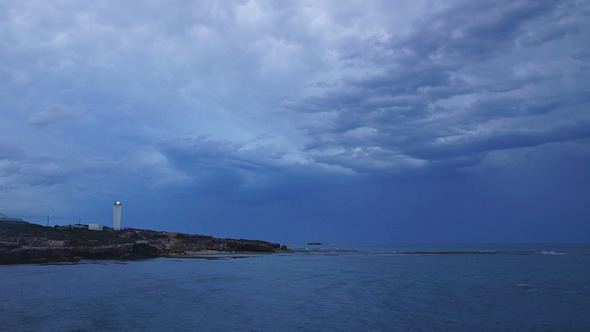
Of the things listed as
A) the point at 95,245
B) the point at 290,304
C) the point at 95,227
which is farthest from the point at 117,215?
the point at 290,304

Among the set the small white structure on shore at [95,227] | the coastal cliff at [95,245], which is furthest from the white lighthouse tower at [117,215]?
the coastal cliff at [95,245]

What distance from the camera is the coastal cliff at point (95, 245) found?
48438 millimetres

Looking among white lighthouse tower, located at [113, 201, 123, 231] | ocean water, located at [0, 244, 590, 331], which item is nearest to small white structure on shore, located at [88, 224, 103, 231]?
white lighthouse tower, located at [113, 201, 123, 231]

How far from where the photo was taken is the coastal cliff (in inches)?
1907

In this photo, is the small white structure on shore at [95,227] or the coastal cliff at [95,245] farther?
the small white structure on shore at [95,227]

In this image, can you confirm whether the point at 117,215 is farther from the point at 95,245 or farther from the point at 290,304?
the point at 290,304

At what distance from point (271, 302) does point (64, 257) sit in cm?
4193

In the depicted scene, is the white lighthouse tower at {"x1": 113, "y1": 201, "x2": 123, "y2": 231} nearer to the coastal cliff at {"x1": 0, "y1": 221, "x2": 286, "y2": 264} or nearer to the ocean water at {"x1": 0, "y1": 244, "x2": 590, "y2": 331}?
the coastal cliff at {"x1": 0, "y1": 221, "x2": 286, "y2": 264}

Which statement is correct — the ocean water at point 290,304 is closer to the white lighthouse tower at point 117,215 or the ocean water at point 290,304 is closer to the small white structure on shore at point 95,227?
the small white structure on shore at point 95,227

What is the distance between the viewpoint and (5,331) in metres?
14.6

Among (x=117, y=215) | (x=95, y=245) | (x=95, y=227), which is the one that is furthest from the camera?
(x=117, y=215)

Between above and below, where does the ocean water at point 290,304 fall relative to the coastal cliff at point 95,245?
below

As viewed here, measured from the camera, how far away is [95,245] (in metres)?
63.6

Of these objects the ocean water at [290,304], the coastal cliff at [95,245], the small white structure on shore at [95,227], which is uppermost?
the small white structure on shore at [95,227]
